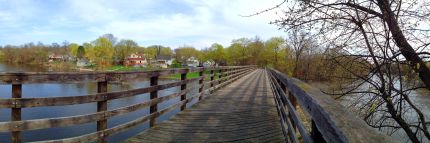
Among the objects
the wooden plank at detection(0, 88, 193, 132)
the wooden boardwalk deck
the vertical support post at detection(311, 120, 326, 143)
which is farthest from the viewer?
the wooden boardwalk deck

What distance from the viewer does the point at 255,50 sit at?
92562mm

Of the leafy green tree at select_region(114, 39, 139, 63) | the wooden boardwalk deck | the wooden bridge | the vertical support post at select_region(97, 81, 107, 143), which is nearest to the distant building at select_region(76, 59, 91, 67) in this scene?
the leafy green tree at select_region(114, 39, 139, 63)

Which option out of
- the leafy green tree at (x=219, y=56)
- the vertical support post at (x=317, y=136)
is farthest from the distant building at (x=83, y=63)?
the vertical support post at (x=317, y=136)

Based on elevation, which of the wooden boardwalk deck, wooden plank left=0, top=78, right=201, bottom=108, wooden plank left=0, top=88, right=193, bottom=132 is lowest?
the wooden boardwalk deck

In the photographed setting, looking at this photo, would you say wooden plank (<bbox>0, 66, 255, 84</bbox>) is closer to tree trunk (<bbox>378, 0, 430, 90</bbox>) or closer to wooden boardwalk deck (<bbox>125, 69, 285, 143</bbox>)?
wooden boardwalk deck (<bbox>125, 69, 285, 143</bbox>)

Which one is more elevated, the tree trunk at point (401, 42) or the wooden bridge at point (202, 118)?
the tree trunk at point (401, 42)

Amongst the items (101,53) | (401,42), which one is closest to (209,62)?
(101,53)

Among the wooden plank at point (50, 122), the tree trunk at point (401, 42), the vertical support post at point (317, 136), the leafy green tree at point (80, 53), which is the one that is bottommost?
the wooden plank at point (50, 122)

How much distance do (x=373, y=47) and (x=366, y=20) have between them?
0.53 metres

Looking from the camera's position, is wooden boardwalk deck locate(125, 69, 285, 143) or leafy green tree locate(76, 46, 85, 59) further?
leafy green tree locate(76, 46, 85, 59)

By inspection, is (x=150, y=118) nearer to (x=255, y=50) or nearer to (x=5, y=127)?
(x=5, y=127)

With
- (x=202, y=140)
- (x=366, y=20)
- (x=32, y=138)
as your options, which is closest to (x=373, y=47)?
(x=366, y=20)

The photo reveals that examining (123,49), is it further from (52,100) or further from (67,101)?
(52,100)

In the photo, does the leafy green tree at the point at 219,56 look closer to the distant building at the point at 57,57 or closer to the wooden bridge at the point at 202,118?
the distant building at the point at 57,57
